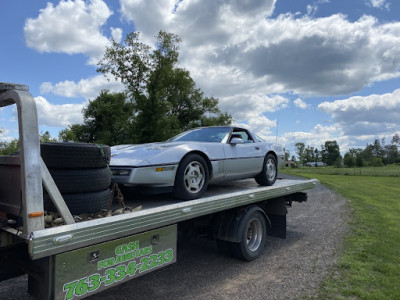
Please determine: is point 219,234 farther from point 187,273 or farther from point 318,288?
point 318,288

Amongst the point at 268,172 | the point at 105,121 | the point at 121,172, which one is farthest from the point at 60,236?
the point at 105,121

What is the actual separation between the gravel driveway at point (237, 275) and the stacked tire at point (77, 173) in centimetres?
129

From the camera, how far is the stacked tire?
293cm

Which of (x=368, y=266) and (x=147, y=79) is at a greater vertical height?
(x=147, y=79)

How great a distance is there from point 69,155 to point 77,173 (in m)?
0.19

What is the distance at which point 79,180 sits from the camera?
3002 mm

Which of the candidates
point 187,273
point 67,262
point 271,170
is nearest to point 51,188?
point 67,262

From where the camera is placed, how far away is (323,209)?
10203 mm

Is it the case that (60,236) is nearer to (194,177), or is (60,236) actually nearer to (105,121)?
(194,177)

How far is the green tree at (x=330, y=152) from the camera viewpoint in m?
107

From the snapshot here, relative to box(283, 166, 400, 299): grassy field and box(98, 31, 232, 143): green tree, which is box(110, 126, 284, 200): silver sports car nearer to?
box(283, 166, 400, 299): grassy field

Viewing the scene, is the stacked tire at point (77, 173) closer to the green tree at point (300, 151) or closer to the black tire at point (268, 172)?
the black tire at point (268, 172)

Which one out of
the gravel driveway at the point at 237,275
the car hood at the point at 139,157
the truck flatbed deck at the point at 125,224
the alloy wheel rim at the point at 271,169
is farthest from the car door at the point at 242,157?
the gravel driveway at the point at 237,275

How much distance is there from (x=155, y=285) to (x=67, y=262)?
6.15 feet
